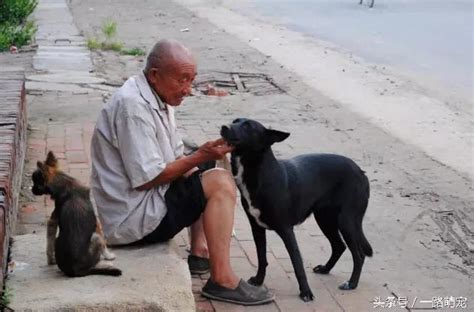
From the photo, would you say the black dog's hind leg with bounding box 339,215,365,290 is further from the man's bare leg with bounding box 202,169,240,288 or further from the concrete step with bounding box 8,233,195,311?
the concrete step with bounding box 8,233,195,311

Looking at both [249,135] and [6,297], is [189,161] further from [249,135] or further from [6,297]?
[6,297]

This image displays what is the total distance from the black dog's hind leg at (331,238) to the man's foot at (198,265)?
67 centimetres

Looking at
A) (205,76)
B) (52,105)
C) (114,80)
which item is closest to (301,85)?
(205,76)

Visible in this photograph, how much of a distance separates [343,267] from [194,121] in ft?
13.7

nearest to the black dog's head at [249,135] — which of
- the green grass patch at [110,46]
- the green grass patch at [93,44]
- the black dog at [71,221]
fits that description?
the black dog at [71,221]

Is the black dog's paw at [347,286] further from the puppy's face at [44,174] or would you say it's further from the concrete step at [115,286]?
the puppy's face at [44,174]

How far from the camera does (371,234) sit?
6.02 metres

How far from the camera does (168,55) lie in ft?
14.3

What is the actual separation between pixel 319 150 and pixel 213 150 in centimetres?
407

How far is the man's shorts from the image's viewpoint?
14.8 ft

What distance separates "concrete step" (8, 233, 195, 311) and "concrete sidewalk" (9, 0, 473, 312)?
42 centimetres

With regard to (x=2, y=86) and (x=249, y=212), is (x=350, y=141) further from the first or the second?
(x=249, y=212)

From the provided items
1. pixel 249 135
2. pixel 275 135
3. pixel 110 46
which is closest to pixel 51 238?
pixel 249 135

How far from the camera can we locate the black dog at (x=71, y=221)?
4.02 m
